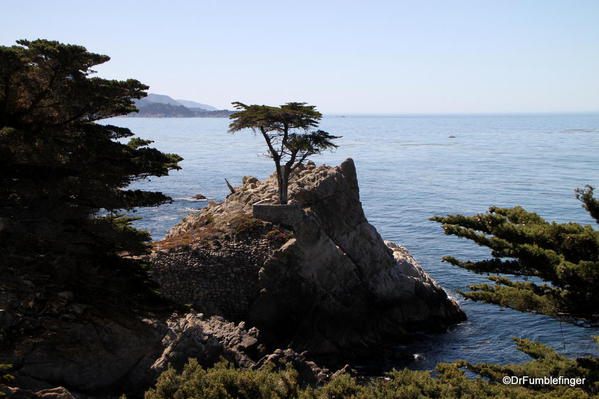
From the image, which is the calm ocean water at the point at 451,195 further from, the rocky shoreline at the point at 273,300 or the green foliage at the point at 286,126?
the green foliage at the point at 286,126

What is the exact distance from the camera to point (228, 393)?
12.4m

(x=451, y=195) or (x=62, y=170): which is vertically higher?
(x=62, y=170)

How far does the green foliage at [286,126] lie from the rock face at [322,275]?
1.67 m

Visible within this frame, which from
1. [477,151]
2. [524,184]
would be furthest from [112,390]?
[477,151]

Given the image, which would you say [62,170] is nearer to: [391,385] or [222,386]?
[222,386]

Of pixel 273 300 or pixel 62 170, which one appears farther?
pixel 273 300

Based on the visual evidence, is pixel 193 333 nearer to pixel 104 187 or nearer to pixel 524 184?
pixel 104 187

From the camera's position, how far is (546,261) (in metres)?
9.21

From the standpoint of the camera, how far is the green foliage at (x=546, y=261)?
896cm

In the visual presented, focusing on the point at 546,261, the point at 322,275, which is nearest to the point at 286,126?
the point at 322,275

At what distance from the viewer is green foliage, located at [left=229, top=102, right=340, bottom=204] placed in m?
30.5

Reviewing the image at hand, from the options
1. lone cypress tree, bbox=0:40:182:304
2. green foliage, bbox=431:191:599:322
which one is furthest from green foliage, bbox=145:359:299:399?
green foliage, bbox=431:191:599:322

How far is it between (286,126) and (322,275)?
995 centimetres

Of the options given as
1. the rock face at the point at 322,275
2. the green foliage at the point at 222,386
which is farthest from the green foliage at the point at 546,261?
the rock face at the point at 322,275
